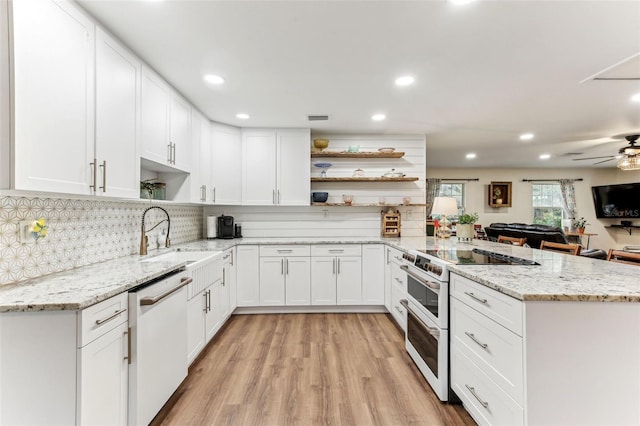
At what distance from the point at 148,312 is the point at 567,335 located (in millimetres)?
2127

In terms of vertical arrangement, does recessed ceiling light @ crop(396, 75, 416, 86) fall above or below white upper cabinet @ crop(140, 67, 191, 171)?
above

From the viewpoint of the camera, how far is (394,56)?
211 cm

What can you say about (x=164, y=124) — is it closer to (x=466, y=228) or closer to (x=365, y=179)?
(x=365, y=179)

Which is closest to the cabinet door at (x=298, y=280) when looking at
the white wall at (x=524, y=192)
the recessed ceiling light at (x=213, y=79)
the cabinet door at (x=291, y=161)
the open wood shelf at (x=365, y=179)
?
the cabinet door at (x=291, y=161)

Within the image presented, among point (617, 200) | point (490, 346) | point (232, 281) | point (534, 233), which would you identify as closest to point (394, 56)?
point (490, 346)

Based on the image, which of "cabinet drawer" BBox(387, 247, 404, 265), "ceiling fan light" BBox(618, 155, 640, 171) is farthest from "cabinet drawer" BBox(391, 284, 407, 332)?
"ceiling fan light" BBox(618, 155, 640, 171)

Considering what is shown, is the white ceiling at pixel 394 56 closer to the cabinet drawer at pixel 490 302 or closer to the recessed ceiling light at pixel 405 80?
the recessed ceiling light at pixel 405 80

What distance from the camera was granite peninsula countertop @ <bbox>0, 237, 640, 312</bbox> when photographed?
48.5 inches

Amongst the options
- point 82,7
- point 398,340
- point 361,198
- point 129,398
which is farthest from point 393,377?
point 82,7

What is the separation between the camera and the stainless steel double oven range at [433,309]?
6.43ft

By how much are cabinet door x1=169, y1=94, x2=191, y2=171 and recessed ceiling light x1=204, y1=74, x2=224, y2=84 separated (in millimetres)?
414

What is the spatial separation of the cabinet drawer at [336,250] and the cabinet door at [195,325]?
1.51 metres

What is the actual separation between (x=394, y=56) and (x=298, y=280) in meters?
2.69

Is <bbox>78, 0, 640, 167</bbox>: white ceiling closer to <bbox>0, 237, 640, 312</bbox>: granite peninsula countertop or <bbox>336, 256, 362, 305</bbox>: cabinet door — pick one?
<bbox>0, 237, 640, 312</bbox>: granite peninsula countertop
